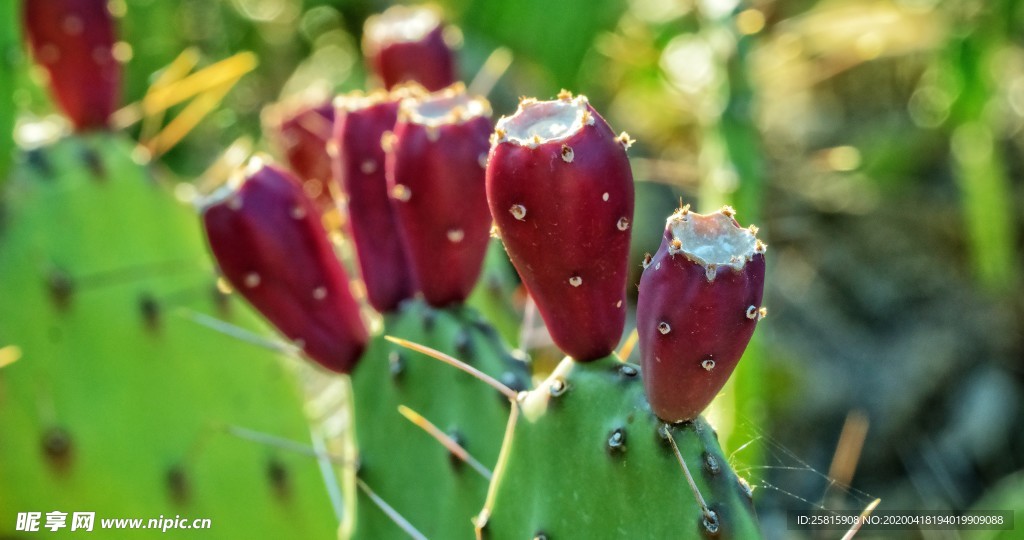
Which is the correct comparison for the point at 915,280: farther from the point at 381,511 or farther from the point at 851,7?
the point at 381,511

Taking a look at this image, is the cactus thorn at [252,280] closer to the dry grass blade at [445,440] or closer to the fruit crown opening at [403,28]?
the dry grass blade at [445,440]

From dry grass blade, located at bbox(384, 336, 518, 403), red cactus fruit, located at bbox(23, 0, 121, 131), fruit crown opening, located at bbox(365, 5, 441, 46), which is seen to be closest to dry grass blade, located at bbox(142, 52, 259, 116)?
red cactus fruit, located at bbox(23, 0, 121, 131)

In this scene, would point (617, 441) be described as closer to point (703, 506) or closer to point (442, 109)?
point (703, 506)

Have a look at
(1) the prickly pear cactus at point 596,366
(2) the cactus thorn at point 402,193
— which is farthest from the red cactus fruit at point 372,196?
(1) the prickly pear cactus at point 596,366

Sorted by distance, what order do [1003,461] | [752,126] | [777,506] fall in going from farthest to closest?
1. [1003,461]
2. [777,506]
3. [752,126]

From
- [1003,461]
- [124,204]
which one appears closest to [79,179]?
[124,204]

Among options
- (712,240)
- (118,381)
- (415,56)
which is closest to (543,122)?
(712,240)

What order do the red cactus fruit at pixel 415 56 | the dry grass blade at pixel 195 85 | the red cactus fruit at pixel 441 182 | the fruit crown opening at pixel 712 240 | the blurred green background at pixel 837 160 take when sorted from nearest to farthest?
the fruit crown opening at pixel 712 240
the red cactus fruit at pixel 441 182
the red cactus fruit at pixel 415 56
the dry grass blade at pixel 195 85
the blurred green background at pixel 837 160
